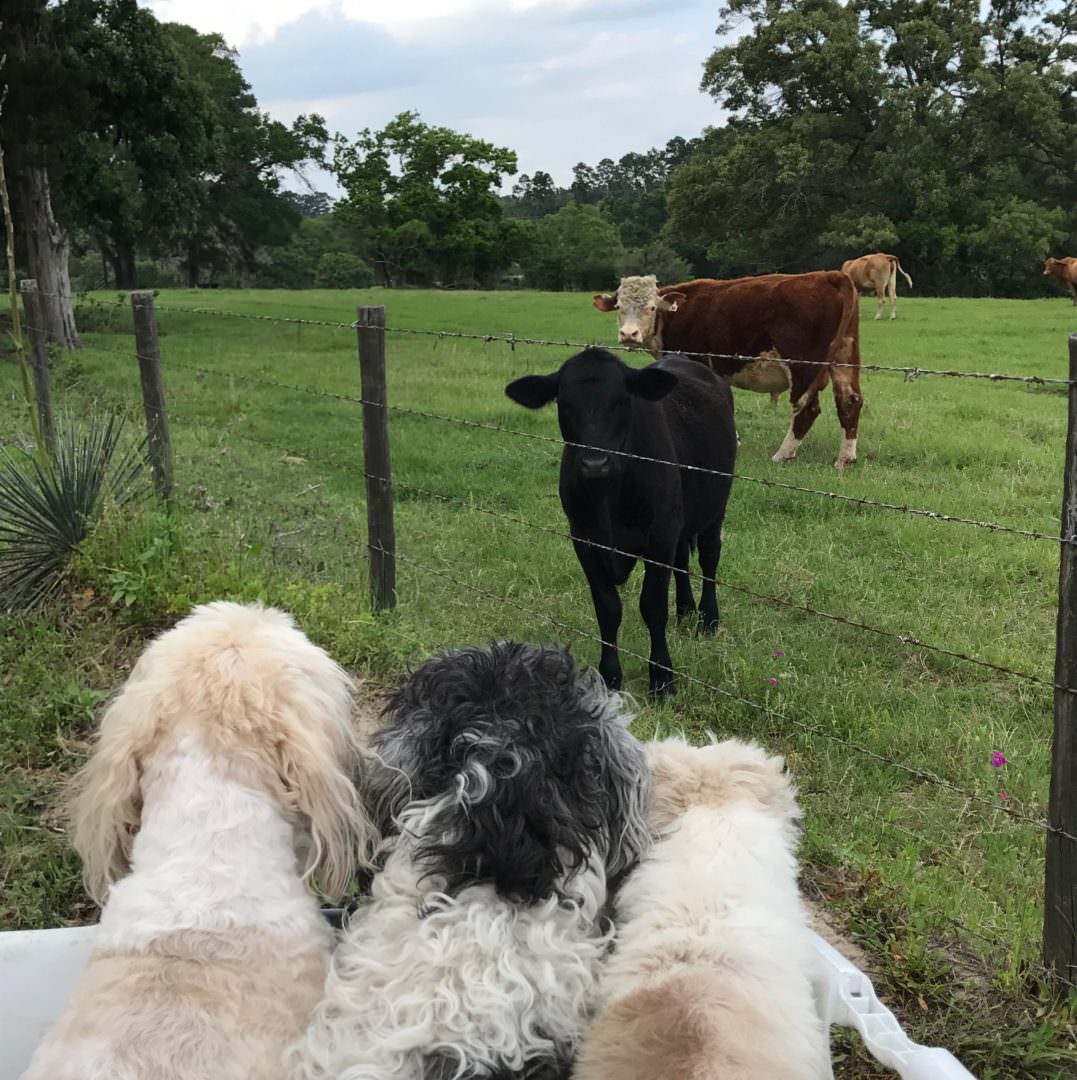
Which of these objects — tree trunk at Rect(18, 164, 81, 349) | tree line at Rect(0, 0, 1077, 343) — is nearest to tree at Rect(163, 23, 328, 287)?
tree line at Rect(0, 0, 1077, 343)

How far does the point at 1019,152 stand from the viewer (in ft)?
134

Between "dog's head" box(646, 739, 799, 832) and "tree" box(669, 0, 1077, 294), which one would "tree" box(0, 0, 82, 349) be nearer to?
"dog's head" box(646, 739, 799, 832)

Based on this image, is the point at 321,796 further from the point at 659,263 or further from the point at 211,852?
the point at 659,263

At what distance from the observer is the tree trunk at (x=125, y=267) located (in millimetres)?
39475

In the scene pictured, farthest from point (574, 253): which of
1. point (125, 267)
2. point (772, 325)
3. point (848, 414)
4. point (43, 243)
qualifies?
point (848, 414)

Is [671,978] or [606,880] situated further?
[606,880]

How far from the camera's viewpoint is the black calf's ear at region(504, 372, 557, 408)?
15.8 feet

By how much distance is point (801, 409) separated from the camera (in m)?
10.0

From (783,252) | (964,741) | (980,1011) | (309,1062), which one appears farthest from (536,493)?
(783,252)

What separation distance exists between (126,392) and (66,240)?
29.3 feet

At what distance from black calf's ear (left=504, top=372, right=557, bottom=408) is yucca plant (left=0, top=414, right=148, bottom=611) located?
7.34 feet

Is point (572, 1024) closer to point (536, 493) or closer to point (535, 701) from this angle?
point (535, 701)

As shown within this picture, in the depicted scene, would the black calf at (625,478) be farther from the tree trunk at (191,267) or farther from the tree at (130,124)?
the tree trunk at (191,267)

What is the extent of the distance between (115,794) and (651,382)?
10.2 feet
